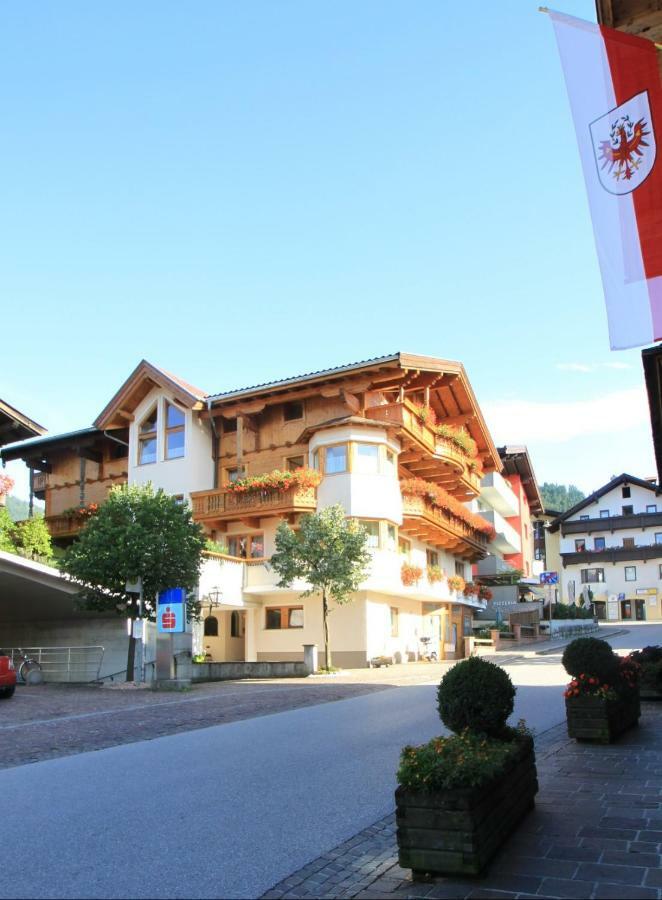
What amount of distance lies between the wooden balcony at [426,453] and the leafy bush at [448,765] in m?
27.4

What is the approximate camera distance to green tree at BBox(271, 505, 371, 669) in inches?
1059

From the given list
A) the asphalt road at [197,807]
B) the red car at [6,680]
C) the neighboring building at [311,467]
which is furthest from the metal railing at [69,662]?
the asphalt road at [197,807]

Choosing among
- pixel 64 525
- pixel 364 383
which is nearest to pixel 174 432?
pixel 64 525

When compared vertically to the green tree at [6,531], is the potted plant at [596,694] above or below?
below

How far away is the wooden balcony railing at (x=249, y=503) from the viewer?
Result: 3256 centimetres

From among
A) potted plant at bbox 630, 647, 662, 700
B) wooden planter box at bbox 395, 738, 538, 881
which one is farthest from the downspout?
wooden planter box at bbox 395, 738, 538, 881

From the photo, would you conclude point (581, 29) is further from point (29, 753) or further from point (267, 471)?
point (267, 471)

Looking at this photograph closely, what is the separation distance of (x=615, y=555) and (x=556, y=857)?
8037 centimetres

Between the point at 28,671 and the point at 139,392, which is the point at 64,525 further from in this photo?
the point at 28,671

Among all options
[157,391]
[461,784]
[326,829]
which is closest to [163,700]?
[326,829]

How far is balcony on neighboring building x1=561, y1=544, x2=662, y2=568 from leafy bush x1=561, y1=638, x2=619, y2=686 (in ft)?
236

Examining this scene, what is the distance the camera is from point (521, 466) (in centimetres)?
6575

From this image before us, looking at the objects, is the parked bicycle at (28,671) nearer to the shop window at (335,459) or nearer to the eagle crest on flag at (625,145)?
the shop window at (335,459)

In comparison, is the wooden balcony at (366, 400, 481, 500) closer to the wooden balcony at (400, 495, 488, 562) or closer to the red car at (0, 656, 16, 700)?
the wooden balcony at (400, 495, 488, 562)
